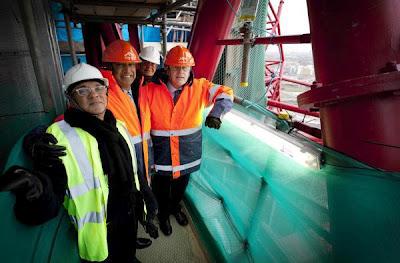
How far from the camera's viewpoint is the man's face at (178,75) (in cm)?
228

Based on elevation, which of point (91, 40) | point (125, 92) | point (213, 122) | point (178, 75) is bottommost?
point (213, 122)

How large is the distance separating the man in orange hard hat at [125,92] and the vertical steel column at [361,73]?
1.47 m

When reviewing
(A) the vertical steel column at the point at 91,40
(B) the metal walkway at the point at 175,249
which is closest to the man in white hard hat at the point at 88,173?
(B) the metal walkway at the point at 175,249

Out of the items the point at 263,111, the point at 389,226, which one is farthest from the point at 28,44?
the point at 389,226

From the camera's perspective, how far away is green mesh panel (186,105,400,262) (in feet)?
3.23

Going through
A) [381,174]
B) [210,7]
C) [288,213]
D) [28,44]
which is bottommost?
[288,213]

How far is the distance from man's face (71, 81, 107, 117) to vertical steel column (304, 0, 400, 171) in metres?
1.16

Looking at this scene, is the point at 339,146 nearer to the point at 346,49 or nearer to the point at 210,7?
the point at 346,49

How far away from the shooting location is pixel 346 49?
925 millimetres

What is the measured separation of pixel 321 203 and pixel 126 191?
3.74 feet

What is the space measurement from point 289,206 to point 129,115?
1.39 meters

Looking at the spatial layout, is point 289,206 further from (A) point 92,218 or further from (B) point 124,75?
(B) point 124,75

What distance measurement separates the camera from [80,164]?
1.32 meters

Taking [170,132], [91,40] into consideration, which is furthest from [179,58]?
[91,40]
